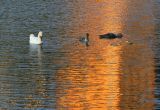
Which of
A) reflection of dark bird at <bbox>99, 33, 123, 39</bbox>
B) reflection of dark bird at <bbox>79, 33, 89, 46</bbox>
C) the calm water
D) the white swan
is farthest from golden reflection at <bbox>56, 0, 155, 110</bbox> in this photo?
the white swan

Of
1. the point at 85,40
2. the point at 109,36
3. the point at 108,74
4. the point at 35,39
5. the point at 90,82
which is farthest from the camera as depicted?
the point at 109,36

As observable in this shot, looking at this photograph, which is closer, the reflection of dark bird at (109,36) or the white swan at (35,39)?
the white swan at (35,39)

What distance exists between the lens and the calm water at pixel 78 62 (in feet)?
88.0

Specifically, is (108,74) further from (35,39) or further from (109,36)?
(109,36)

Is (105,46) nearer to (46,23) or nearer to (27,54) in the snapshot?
(27,54)

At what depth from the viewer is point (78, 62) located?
35.8m

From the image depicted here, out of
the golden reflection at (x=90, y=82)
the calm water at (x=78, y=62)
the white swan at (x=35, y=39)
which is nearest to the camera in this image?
the golden reflection at (x=90, y=82)

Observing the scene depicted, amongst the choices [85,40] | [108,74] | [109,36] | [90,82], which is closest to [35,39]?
[85,40]

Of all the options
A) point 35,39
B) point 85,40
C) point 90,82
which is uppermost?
point 35,39

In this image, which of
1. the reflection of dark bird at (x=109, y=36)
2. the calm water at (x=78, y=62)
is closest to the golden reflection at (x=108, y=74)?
the calm water at (x=78, y=62)

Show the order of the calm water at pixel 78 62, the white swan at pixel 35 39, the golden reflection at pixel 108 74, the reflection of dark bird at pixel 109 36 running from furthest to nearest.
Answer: the reflection of dark bird at pixel 109 36 → the white swan at pixel 35 39 → the calm water at pixel 78 62 → the golden reflection at pixel 108 74

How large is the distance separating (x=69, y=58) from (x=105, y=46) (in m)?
5.41

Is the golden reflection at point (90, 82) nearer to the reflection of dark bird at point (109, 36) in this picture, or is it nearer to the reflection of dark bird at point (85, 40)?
the reflection of dark bird at point (85, 40)

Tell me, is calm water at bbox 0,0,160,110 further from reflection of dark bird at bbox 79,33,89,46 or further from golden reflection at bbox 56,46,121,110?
reflection of dark bird at bbox 79,33,89,46
